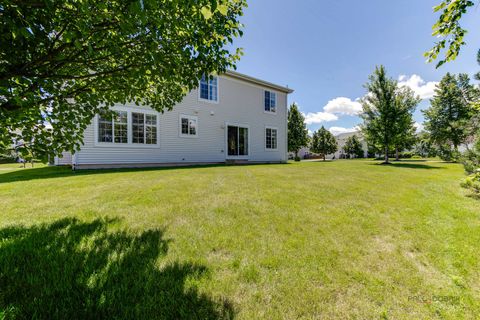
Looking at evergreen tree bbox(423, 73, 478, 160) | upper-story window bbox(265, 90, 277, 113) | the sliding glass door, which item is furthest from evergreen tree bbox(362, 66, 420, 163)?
the sliding glass door

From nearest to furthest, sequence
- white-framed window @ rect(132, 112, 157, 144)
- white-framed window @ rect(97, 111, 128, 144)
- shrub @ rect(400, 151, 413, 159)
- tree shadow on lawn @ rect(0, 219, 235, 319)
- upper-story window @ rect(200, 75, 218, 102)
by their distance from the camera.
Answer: tree shadow on lawn @ rect(0, 219, 235, 319), white-framed window @ rect(97, 111, 128, 144), white-framed window @ rect(132, 112, 157, 144), upper-story window @ rect(200, 75, 218, 102), shrub @ rect(400, 151, 413, 159)

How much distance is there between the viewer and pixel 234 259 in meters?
2.16

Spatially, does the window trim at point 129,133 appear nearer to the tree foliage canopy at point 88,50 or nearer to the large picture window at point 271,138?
the tree foliage canopy at point 88,50

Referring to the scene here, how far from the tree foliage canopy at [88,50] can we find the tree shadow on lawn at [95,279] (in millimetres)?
1142

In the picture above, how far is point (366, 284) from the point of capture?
1868mm

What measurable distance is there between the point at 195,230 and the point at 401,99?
20.4m

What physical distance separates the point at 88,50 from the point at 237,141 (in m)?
13.6

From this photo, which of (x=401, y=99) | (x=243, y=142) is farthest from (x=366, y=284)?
(x=401, y=99)

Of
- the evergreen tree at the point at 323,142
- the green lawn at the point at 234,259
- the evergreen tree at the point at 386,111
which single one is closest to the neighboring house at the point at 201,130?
the green lawn at the point at 234,259

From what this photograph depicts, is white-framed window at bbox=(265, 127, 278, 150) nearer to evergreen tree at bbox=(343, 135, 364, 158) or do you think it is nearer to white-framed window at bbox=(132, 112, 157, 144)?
white-framed window at bbox=(132, 112, 157, 144)

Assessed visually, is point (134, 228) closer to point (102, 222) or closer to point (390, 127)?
point (102, 222)

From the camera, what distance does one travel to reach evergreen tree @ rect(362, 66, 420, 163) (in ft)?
52.5

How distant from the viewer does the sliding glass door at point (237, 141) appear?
49.4ft

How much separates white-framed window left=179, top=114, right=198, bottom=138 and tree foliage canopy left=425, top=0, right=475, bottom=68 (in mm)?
11589
